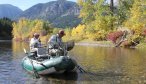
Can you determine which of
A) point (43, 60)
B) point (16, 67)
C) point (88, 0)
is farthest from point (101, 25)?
point (43, 60)

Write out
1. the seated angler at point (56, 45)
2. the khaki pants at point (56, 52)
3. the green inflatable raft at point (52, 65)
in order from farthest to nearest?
the seated angler at point (56, 45) < the khaki pants at point (56, 52) < the green inflatable raft at point (52, 65)

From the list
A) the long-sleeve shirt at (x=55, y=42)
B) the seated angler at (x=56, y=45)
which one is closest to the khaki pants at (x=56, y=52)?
the seated angler at (x=56, y=45)

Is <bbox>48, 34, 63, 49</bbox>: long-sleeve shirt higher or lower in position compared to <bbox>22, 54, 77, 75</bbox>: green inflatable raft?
higher

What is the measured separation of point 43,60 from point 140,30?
4181 cm

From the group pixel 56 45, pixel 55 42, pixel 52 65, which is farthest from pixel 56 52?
pixel 52 65

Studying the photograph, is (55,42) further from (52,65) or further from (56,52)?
(52,65)

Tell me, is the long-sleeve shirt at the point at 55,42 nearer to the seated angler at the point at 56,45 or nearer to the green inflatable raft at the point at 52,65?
the seated angler at the point at 56,45

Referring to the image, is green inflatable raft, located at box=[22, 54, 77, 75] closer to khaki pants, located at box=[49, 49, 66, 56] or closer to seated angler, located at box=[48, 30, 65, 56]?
khaki pants, located at box=[49, 49, 66, 56]

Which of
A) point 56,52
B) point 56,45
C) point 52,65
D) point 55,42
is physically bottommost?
point 52,65

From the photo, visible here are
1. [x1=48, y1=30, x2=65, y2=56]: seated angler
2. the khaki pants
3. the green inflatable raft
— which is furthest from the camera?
[x1=48, y1=30, x2=65, y2=56]: seated angler

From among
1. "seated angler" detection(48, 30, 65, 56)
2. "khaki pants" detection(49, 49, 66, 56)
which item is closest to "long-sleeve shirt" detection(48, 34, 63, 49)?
"seated angler" detection(48, 30, 65, 56)

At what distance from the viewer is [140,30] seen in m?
64.5

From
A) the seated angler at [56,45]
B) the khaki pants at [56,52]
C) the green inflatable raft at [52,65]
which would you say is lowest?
the green inflatable raft at [52,65]

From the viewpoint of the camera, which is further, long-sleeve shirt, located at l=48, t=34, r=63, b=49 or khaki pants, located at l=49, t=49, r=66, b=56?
long-sleeve shirt, located at l=48, t=34, r=63, b=49
